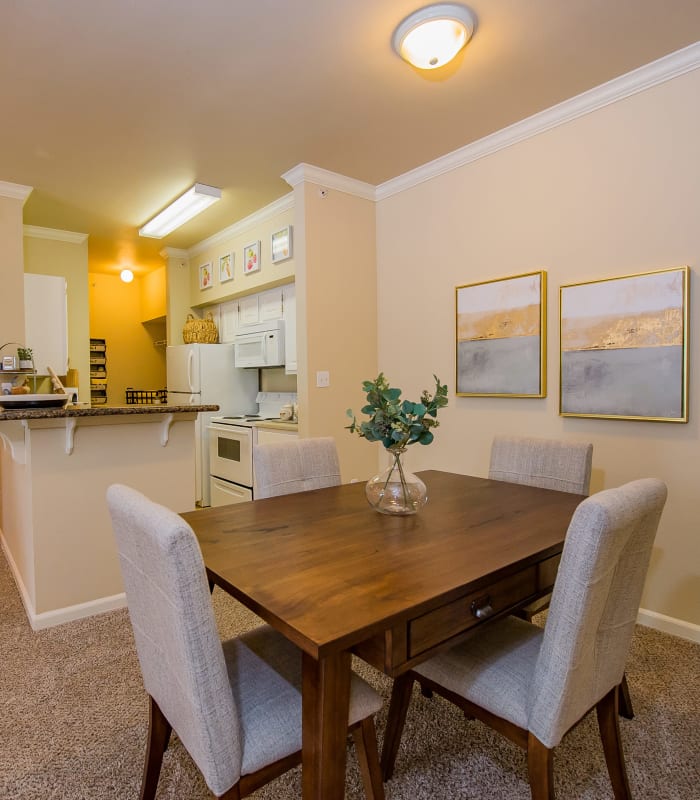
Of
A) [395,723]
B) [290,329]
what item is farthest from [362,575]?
[290,329]

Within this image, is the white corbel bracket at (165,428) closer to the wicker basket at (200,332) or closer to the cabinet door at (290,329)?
the cabinet door at (290,329)

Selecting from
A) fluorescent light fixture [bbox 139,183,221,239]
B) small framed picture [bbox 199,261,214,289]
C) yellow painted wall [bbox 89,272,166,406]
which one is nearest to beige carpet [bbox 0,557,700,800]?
fluorescent light fixture [bbox 139,183,221,239]

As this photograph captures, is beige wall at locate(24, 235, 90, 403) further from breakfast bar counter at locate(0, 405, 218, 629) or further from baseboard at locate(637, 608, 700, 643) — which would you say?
baseboard at locate(637, 608, 700, 643)

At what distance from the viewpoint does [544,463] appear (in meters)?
2.11

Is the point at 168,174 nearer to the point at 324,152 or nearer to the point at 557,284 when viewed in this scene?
the point at 324,152

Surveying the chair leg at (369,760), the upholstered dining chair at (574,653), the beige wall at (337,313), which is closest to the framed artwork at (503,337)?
the beige wall at (337,313)

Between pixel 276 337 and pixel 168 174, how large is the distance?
4.58 feet

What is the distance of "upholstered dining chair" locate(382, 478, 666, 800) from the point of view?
0.98 meters

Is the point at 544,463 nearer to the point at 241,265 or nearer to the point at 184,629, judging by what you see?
the point at 184,629

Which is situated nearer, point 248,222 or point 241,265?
point 248,222

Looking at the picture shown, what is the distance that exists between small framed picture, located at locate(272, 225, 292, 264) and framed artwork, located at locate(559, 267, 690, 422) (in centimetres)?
205

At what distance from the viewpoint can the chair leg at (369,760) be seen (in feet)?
3.87

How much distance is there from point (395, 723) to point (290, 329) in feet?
10.1

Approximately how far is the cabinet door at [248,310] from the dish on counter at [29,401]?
2.16 meters
